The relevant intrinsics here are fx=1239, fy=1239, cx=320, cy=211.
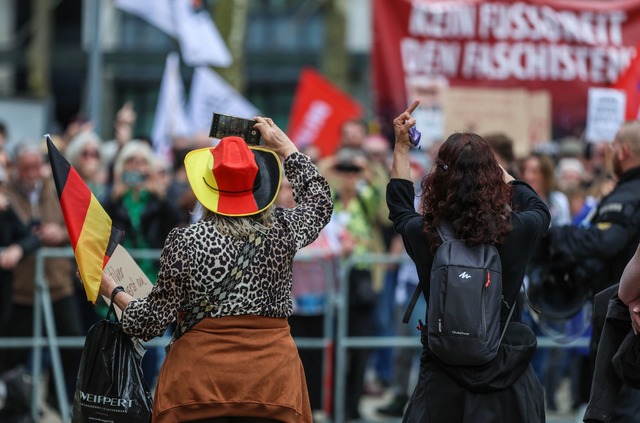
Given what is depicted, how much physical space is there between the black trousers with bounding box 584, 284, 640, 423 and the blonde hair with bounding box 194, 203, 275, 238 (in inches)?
58.6

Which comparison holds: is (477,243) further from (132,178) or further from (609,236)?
(132,178)

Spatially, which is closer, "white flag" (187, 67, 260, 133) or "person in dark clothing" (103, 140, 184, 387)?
"person in dark clothing" (103, 140, 184, 387)

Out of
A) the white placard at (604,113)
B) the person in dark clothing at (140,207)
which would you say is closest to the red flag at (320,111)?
the white placard at (604,113)

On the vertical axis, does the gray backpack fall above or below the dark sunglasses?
below

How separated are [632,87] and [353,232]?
2468mm

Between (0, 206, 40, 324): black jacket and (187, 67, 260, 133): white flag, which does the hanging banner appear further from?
(0, 206, 40, 324): black jacket

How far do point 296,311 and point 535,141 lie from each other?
378 centimetres

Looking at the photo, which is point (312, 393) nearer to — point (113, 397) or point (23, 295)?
point (23, 295)

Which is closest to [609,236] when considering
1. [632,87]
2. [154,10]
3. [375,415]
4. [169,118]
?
[632,87]

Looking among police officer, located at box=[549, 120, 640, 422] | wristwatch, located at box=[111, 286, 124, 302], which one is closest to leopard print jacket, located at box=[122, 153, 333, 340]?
wristwatch, located at box=[111, 286, 124, 302]

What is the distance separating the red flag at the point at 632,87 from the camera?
374 inches

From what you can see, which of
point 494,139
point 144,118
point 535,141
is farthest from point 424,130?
point 144,118

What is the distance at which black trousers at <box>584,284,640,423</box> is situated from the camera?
514 centimetres

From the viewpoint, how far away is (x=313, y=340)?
30.6 ft
